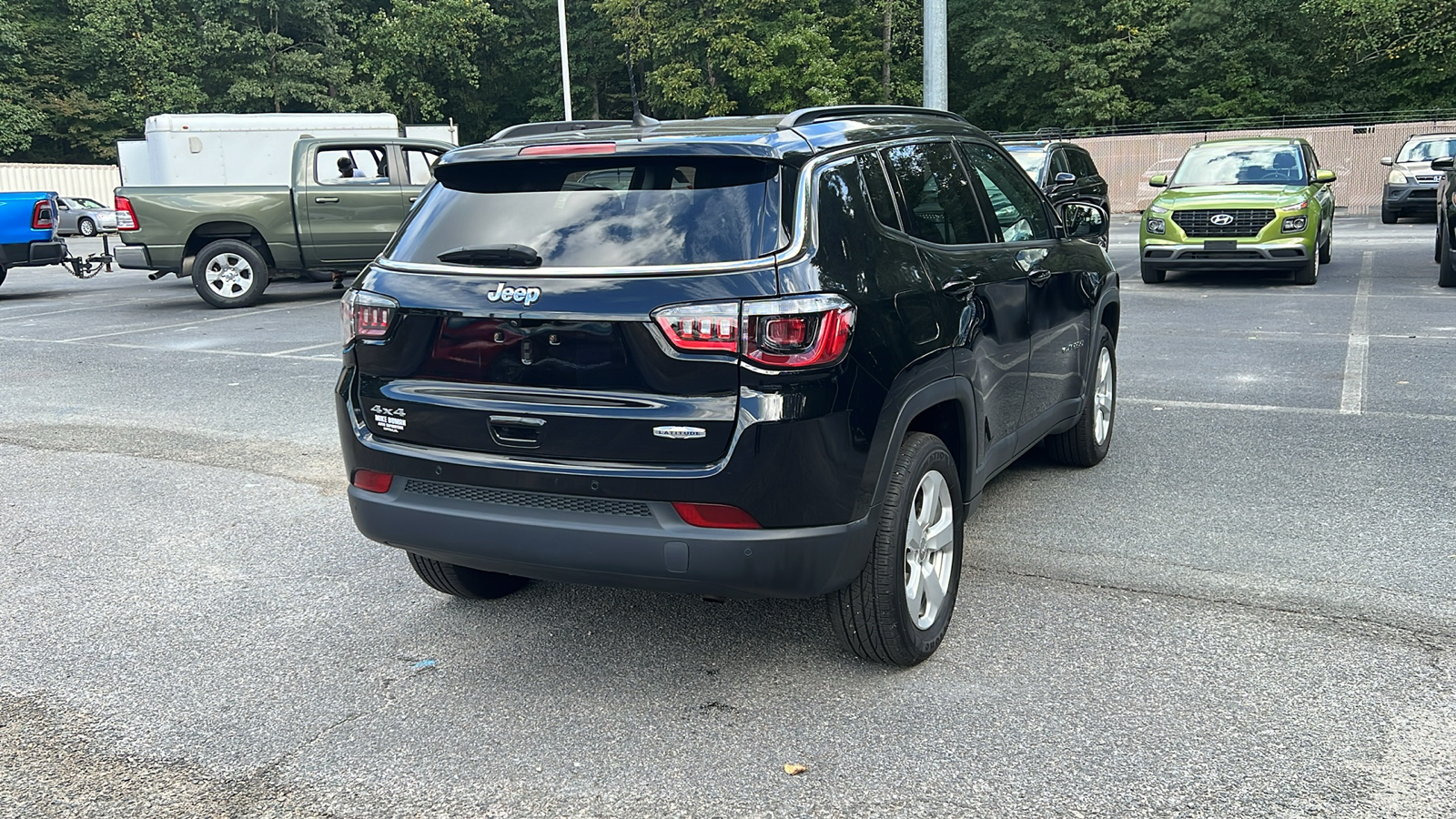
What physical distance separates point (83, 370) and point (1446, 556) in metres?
10.1

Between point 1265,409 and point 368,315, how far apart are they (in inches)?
229

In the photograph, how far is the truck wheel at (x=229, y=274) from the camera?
15.0m

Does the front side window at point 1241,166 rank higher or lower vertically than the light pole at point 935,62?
lower

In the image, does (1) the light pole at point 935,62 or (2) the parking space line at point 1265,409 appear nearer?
(2) the parking space line at point 1265,409

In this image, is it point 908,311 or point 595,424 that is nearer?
point 595,424

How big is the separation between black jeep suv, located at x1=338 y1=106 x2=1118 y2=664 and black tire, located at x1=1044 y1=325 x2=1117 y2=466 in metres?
1.98

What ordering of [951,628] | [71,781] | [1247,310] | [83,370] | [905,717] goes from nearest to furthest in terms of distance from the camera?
[71,781]
[905,717]
[951,628]
[83,370]
[1247,310]

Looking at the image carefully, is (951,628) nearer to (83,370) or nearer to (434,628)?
(434,628)

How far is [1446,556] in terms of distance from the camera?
183 inches

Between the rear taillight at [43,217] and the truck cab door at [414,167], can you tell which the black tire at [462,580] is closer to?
the truck cab door at [414,167]

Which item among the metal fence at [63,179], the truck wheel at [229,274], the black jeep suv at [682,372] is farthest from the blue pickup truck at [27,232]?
the metal fence at [63,179]

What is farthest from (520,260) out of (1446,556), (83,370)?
(83,370)

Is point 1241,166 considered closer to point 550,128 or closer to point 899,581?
point 550,128

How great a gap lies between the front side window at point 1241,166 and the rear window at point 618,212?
12.9m
